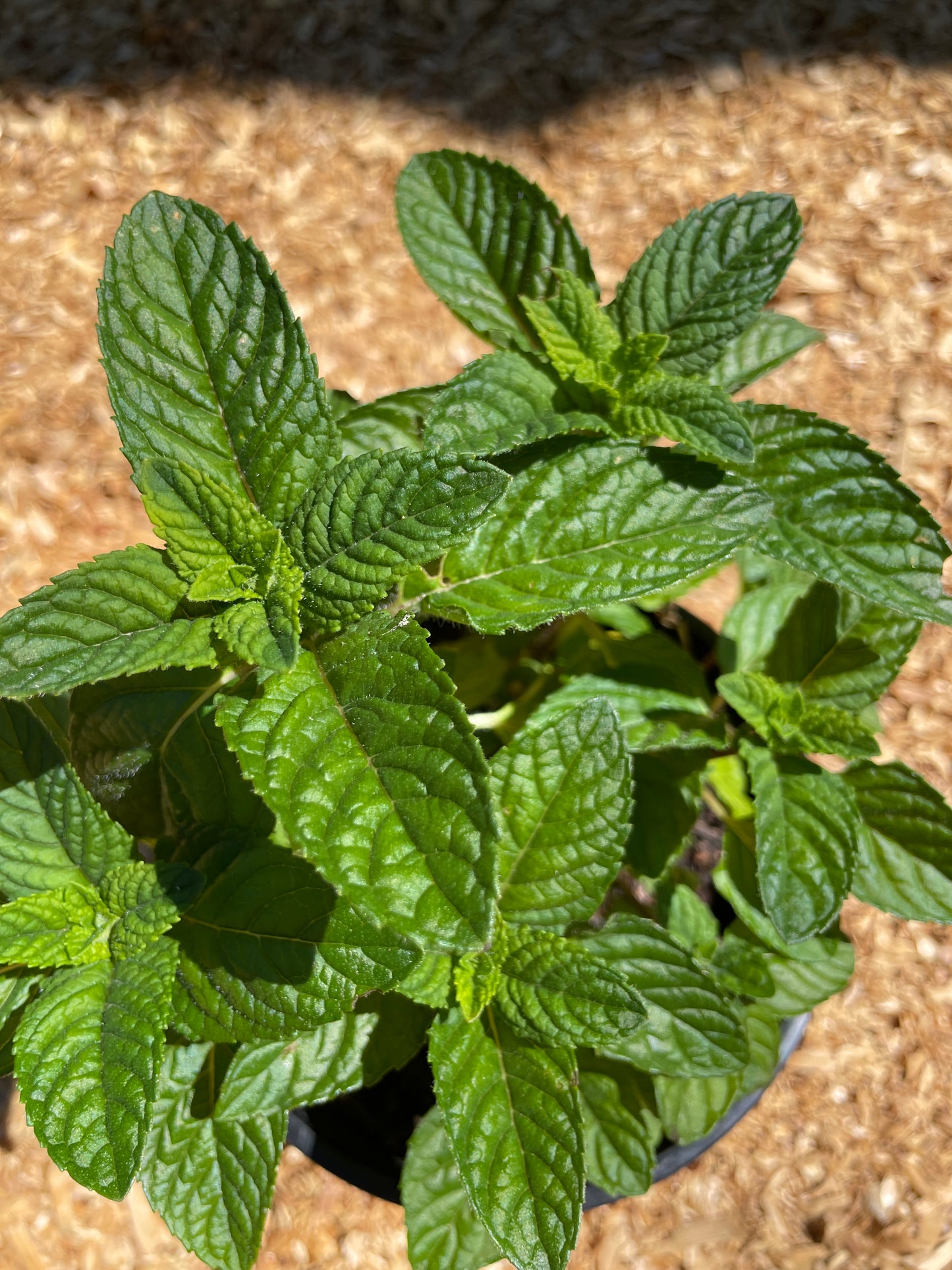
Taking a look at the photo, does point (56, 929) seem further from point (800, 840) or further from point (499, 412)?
point (800, 840)

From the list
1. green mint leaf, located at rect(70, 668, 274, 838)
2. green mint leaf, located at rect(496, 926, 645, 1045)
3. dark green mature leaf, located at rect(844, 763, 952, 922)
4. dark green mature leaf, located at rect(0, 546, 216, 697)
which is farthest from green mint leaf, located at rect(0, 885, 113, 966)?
dark green mature leaf, located at rect(844, 763, 952, 922)

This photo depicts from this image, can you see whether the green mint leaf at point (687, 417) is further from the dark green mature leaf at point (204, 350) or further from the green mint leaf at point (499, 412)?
the dark green mature leaf at point (204, 350)

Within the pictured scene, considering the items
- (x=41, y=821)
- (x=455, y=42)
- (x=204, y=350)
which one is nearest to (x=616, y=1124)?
(x=41, y=821)

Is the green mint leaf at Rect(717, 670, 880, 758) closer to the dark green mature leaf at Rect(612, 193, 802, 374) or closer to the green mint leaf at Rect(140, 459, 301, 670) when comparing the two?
the dark green mature leaf at Rect(612, 193, 802, 374)

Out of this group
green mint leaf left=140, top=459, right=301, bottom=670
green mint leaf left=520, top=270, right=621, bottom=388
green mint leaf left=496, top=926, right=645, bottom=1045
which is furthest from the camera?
green mint leaf left=520, top=270, right=621, bottom=388

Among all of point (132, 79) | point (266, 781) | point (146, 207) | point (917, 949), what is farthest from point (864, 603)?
point (132, 79)

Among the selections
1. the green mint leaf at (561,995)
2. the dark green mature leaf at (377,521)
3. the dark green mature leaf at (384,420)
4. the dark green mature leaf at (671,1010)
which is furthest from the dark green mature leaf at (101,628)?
the dark green mature leaf at (671,1010)

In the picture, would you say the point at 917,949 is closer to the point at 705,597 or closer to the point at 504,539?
the point at 705,597
